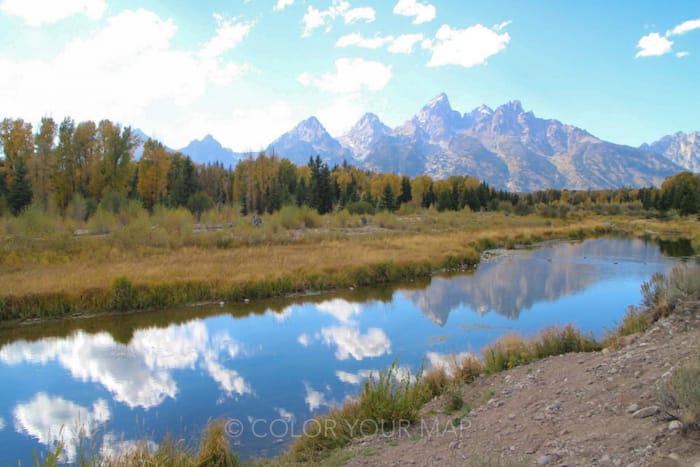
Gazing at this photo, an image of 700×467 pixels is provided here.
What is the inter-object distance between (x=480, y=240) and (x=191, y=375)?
3181 cm

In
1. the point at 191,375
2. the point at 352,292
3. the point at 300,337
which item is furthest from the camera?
the point at 352,292

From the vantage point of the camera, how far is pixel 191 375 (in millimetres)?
11320

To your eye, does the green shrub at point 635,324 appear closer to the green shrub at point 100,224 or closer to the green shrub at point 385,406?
the green shrub at point 385,406

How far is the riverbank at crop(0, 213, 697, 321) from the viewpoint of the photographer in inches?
664

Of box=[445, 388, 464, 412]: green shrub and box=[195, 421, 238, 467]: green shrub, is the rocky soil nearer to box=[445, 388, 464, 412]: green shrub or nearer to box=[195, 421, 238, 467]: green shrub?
box=[445, 388, 464, 412]: green shrub

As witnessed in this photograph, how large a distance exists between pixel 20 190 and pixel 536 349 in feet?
163

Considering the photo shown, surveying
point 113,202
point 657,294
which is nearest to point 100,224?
point 113,202

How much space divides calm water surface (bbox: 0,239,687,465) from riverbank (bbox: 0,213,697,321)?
1.11 metres

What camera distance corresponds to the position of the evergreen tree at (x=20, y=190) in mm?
43219

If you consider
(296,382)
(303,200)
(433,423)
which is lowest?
(296,382)

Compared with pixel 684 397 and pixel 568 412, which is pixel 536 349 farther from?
pixel 684 397

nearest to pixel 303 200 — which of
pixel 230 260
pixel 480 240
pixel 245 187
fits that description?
pixel 245 187

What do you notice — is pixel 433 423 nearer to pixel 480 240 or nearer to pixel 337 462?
pixel 337 462

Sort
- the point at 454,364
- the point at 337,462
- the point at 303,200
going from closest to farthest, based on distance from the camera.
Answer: the point at 337,462 < the point at 454,364 < the point at 303,200
